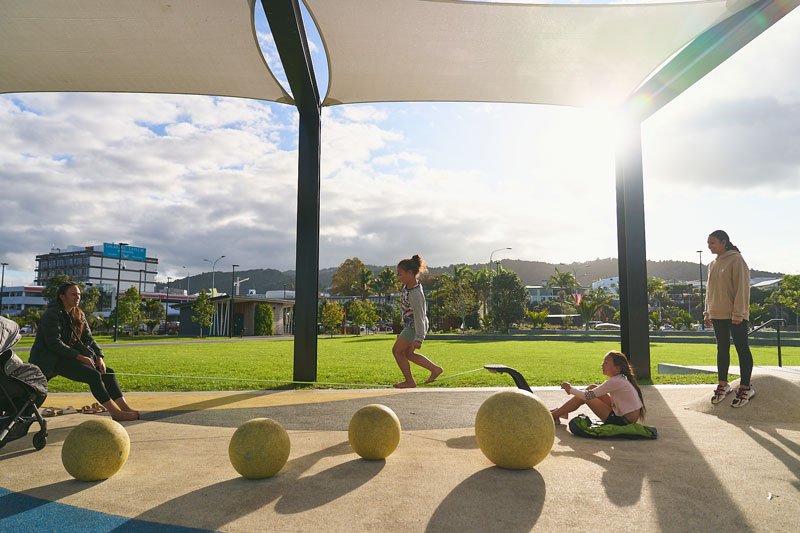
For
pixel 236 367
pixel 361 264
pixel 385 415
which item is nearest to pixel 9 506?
pixel 385 415

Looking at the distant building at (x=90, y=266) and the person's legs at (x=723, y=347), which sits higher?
the distant building at (x=90, y=266)

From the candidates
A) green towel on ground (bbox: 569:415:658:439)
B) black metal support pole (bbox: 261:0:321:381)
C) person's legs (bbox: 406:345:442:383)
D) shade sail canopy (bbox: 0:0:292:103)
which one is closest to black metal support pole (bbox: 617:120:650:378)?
person's legs (bbox: 406:345:442:383)

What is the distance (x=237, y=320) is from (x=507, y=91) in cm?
5797

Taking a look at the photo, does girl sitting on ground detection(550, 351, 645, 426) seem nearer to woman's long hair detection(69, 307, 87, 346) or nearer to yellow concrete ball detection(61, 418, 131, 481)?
yellow concrete ball detection(61, 418, 131, 481)

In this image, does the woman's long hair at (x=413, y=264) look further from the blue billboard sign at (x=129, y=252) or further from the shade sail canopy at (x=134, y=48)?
the blue billboard sign at (x=129, y=252)

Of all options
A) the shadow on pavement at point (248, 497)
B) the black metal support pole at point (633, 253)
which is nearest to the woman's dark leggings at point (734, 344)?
the black metal support pole at point (633, 253)

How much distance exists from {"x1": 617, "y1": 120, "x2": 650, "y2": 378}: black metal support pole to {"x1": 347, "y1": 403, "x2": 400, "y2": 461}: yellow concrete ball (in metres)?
7.55

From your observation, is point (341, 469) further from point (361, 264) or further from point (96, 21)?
point (361, 264)

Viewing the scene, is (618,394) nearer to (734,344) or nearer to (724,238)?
(734,344)

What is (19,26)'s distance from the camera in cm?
872

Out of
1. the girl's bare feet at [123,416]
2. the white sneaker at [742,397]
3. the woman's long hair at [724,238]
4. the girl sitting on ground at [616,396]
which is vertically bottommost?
the girl's bare feet at [123,416]

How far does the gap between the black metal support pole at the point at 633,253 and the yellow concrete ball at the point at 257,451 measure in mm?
8598

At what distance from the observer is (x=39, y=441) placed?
540 cm

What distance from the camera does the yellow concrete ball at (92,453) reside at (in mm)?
4266
